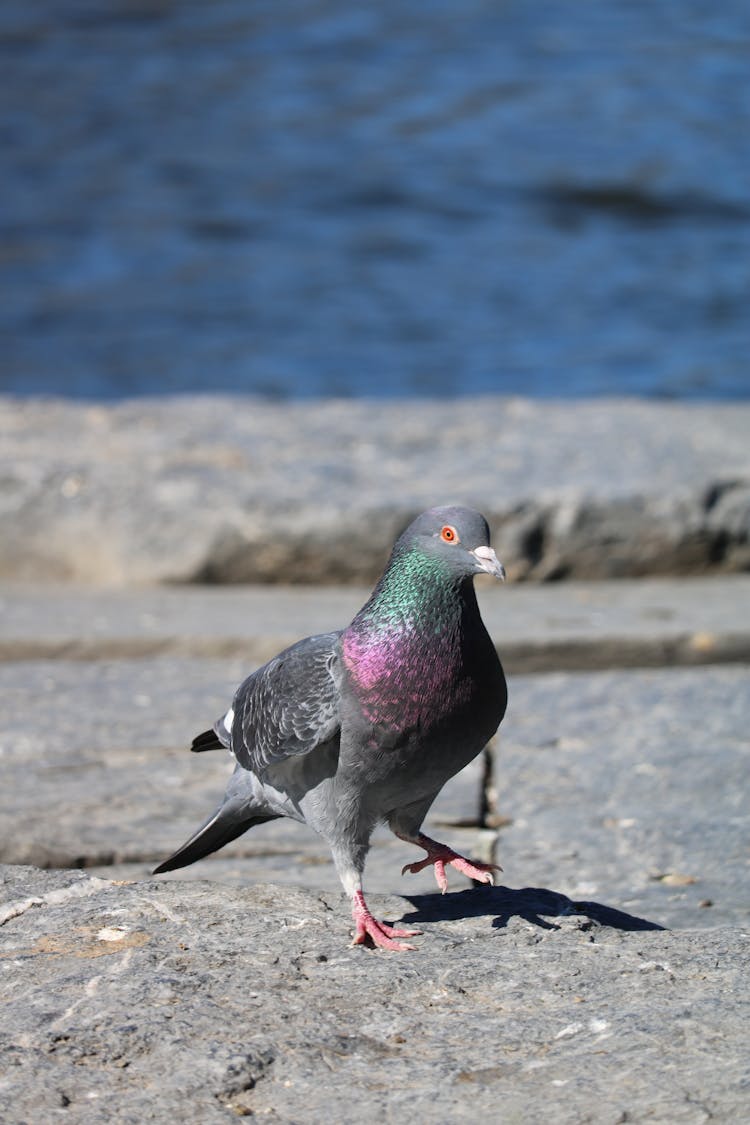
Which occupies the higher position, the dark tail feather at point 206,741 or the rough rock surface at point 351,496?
the dark tail feather at point 206,741

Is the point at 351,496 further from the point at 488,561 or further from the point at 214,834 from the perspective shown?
the point at 488,561

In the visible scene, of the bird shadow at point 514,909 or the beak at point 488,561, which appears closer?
the beak at point 488,561

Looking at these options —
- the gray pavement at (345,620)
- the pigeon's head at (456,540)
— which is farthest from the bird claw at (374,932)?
the gray pavement at (345,620)

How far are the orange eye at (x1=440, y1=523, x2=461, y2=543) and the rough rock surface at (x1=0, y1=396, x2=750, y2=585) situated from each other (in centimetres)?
291

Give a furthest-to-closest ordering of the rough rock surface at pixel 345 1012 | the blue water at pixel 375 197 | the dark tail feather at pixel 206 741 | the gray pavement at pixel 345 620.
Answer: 1. the blue water at pixel 375 197
2. the gray pavement at pixel 345 620
3. the dark tail feather at pixel 206 741
4. the rough rock surface at pixel 345 1012

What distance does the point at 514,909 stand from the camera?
2783 millimetres

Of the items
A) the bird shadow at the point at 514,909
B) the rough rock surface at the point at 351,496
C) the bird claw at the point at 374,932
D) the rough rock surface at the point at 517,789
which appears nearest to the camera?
the bird claw at the point at 374,932

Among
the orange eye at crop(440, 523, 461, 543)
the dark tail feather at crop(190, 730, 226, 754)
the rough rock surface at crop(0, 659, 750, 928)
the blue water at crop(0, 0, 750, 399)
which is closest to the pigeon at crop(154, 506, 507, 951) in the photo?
the orange eye at crop(440, 523, 461, 543)

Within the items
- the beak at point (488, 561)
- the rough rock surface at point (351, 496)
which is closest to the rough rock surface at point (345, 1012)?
the beak at point (488, 561)

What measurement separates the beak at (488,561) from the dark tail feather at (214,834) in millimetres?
734

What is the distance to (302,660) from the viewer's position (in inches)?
113

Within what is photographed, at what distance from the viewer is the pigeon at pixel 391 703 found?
104 inches

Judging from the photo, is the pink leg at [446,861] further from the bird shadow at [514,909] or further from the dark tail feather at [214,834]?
the dark tail feather at [214,834]

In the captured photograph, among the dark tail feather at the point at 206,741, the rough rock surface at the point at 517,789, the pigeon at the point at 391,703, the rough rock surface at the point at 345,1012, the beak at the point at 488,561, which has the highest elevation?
the beak at the point at 488,561
